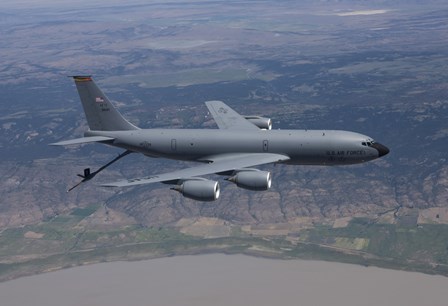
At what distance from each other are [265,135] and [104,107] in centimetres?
2657

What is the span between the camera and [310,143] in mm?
88312

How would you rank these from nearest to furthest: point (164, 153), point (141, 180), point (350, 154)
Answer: point (141, 180) < point (350, 154) < point (164, 153)

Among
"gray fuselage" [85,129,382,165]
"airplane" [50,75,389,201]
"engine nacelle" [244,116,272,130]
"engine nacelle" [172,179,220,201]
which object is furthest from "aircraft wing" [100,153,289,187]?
"engine nacelle" [244,116,272,130]

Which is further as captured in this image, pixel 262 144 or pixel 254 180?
pixel 262 144

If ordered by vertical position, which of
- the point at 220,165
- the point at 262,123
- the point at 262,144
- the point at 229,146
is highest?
the point at 262,144

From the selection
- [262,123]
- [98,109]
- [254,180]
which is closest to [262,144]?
[254,180]

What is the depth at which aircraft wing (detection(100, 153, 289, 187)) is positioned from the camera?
261ft

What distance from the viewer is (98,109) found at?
97500 mm

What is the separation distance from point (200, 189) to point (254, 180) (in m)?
7.71

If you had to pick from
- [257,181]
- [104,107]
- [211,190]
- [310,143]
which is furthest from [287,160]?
[104,107]

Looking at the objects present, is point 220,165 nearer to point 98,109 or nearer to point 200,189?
point 200,189

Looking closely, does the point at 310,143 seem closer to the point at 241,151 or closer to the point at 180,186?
the point at 241,151

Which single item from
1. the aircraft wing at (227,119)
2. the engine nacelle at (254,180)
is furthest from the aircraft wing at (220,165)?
the aircraft wing at (227,119)

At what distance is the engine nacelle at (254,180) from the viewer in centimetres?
8075
